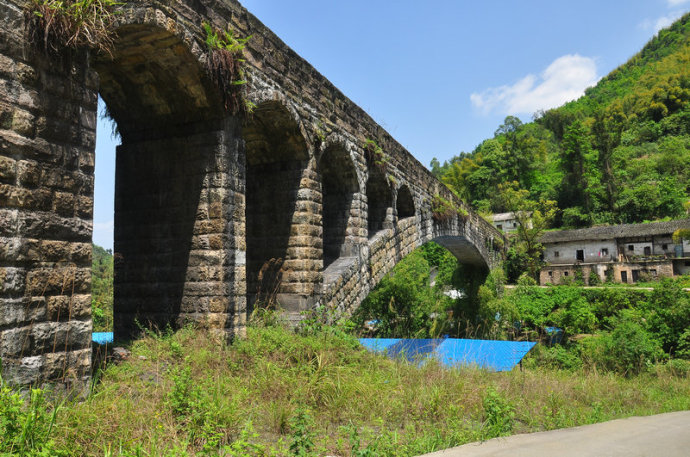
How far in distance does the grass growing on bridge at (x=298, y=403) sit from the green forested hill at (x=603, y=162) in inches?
1316

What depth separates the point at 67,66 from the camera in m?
4.09

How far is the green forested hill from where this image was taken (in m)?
45.1

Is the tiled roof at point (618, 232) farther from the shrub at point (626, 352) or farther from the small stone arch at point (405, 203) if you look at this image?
the small stone arch at point (405, 203)

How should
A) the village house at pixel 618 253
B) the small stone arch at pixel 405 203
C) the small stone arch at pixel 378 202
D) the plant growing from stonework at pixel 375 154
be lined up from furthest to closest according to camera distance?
1. the village house at pixel 618 253
2. the small stone arch at pixel 405 203
3. the small stone arch at pixel 378 202
4. the plant growing from stonework at pixel 375 154

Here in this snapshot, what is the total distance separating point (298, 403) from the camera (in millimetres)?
4785

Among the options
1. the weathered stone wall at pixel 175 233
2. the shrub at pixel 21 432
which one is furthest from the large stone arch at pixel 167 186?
the shrub at pixel 21 432

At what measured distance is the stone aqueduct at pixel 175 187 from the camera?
12.0 feet

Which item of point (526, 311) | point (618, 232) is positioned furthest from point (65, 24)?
point (618, 232)

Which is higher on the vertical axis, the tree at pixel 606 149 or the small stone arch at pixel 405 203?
the tree at pixel 606 149

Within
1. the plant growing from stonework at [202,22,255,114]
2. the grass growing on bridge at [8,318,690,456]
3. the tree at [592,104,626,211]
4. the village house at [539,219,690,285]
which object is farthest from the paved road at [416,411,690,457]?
the tree at [592,104,626,211]

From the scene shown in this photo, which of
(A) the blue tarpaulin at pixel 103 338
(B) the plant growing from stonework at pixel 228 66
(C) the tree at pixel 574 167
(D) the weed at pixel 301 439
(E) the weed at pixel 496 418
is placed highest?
(C) the tree at pixel 574 167

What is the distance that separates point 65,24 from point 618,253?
4075cm

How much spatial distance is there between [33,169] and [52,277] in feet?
2.85

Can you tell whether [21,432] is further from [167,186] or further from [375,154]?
[375,154]
